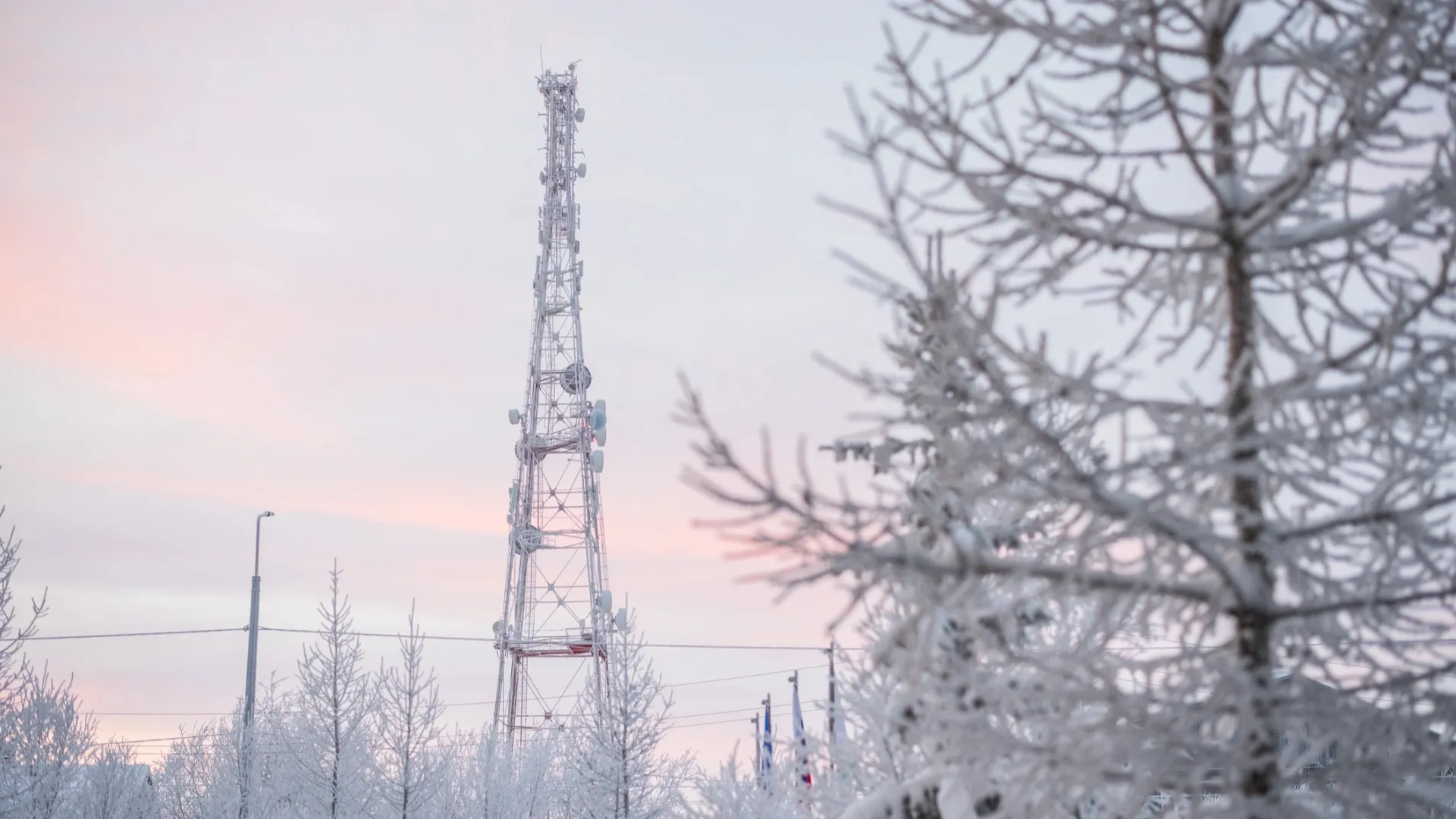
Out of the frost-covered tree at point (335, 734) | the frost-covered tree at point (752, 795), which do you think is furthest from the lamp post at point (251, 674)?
the frost-covered tree at point (752, 795)

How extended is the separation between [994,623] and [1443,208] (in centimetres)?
279

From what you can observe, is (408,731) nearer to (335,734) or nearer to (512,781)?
(335,734)

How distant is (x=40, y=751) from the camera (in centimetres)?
2295

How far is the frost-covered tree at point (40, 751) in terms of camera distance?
21.3m

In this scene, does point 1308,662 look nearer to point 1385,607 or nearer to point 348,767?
point 1385,607

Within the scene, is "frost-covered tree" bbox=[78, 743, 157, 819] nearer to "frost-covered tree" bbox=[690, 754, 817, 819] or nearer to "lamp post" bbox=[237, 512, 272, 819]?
"lamp post" bbox=[237, 512, 272, 819]

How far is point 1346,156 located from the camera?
4105 millimetres

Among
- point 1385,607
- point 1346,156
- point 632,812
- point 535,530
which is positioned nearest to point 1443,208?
point 1346,156

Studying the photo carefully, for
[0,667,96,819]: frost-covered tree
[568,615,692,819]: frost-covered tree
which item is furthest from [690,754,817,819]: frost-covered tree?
[0,667,96,819]: frost-covered tree

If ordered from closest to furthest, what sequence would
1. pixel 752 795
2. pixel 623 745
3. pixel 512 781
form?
pixel 752 795 → pixel 623 745 → pixel 512 781

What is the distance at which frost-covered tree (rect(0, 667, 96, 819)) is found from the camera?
70.0 feet

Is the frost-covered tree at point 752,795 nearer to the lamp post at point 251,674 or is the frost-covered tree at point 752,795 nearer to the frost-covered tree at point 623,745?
the frost-covered tree at point 623,745

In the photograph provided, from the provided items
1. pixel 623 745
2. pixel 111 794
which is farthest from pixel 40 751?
pixel 623 745

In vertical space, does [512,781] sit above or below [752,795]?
below
